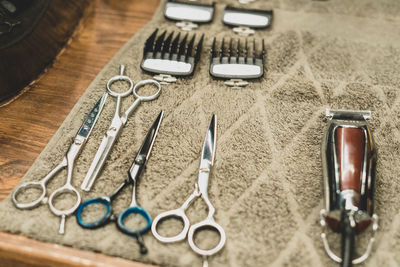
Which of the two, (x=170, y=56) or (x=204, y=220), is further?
(x=170, y=56)

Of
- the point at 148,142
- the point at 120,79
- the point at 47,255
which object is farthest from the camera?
the point at 120,79

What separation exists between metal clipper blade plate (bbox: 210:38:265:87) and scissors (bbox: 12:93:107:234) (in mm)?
254

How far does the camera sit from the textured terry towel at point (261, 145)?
48 cm

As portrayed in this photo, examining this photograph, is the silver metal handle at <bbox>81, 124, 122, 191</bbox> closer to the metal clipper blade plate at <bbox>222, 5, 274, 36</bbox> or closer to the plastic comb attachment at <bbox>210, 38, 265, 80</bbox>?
the plastic comb attachment at <bbox>210, 38, 265, 80</bbox>

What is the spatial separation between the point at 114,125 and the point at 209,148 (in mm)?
173

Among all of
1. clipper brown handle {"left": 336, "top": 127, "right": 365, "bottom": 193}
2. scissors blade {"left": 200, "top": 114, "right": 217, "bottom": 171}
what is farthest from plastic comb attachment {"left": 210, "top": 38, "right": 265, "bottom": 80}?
clipper brown handle {"left": 336, "top": 127, "right": 365, "bottom": 193}

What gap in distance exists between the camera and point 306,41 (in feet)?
2.50

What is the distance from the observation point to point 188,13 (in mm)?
807

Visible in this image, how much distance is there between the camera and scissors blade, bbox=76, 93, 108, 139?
0.59 m

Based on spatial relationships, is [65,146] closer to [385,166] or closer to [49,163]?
[49,163]

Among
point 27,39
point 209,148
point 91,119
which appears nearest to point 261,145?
point 209,148

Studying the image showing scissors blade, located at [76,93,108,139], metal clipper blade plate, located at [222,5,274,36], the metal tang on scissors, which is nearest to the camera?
the metal tang on scissors

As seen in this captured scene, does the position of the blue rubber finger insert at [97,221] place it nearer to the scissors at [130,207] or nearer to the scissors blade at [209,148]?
the scissors at [130,207]

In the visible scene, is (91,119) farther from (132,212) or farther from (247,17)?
(247,17)
